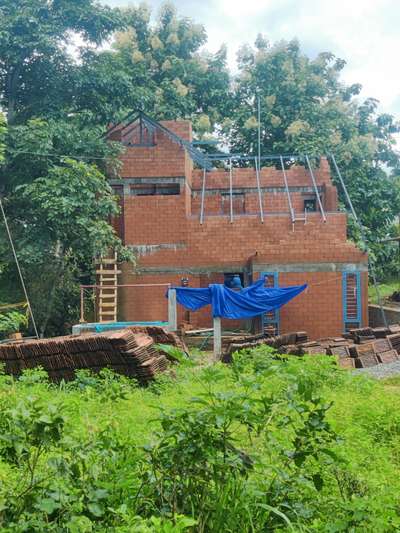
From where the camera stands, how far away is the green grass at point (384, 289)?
68.6 ft

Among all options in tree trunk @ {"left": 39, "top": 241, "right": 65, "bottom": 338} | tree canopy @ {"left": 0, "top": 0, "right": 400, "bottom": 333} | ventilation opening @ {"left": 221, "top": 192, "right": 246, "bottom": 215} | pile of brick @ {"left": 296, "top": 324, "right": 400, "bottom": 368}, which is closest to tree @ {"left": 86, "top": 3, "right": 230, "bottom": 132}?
tree canopy @ {"left": 0, "top": 0, "right": 400, "bottom": 333}

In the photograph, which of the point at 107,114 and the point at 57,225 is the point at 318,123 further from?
the point at 57,225

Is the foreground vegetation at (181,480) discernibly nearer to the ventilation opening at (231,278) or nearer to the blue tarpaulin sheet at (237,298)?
the blue tarpaulin sheet at (237,298)

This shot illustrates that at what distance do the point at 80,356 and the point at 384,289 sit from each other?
15811mm

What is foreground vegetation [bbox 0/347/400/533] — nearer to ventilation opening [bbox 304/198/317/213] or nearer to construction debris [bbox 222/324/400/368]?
construction debris [bbox 222/324/400/368]

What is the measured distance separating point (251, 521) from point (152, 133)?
1628 cm

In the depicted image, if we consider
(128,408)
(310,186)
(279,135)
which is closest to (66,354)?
(128,408)


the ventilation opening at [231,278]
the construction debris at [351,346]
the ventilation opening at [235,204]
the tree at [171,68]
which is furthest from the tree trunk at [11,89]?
the construction debris at [351,346]

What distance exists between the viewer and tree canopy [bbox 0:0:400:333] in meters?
16.1

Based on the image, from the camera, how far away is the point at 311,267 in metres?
15.7

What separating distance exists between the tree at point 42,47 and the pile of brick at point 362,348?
11.4 metres

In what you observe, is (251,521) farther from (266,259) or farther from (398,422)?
(266,259)

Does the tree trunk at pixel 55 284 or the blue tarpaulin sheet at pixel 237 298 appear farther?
the tree trunk at pixel 55 284

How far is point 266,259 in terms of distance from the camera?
15.8m
